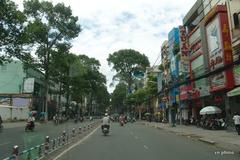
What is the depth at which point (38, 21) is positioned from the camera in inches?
1988

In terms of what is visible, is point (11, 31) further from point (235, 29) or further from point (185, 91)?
point (185, 91)

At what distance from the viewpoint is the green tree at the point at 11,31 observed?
2483cm

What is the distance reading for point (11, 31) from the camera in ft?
89.4

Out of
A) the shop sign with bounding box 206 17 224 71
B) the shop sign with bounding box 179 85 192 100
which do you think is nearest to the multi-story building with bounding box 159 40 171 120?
the shop sign with bounding box 179 85 192 100

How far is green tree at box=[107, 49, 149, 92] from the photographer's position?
291 ft

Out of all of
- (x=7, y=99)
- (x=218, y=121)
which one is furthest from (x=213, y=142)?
(x=7, y=99)

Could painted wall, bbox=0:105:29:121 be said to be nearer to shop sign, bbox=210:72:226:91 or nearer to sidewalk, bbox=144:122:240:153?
shop sign, bbox=210:72:226:91

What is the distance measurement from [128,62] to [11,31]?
6268cm

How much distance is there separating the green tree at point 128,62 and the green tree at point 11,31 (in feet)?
193

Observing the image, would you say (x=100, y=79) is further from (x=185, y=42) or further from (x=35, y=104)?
(x=185, y=42)

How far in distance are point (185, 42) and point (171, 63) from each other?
13036 mm

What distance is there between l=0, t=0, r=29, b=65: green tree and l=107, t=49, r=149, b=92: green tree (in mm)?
58717

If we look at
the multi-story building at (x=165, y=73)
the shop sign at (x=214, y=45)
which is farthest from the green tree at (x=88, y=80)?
the shop sign at (x=214, y=45)

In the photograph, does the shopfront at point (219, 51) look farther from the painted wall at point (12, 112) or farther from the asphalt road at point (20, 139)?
the painted wall at point (12, 112)
